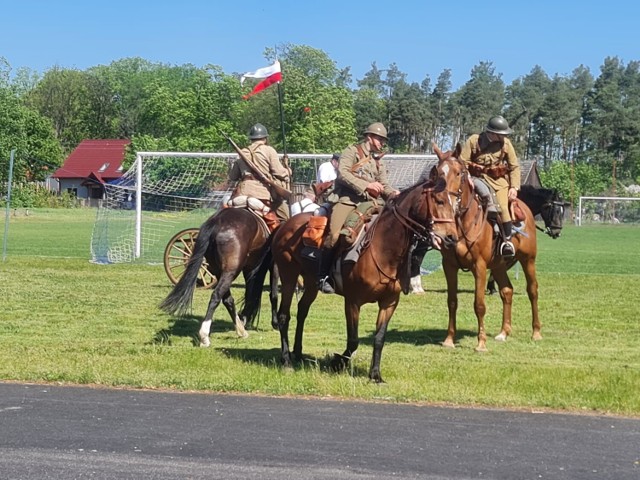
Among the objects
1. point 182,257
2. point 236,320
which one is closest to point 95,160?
point 182,257

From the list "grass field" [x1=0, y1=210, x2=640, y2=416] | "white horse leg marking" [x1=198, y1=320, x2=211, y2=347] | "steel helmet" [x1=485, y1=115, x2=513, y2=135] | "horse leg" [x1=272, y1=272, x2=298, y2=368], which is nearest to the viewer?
"grass field" [x1=0, y1=210, x2=640, y2=416]

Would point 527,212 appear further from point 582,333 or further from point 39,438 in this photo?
point 39,438

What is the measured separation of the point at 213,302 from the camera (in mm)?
12836

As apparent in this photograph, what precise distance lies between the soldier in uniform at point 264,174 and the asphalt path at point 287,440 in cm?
507

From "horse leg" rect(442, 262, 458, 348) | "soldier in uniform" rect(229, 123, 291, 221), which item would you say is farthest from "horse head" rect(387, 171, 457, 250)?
"soldier in uniform" rect(229, 123, 291, 221)

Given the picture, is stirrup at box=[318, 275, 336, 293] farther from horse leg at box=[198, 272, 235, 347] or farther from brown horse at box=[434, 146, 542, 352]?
horse leg at box=[198, 272, 235, 347]

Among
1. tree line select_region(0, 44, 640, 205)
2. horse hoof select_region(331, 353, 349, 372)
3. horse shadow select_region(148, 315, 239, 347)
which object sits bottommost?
horse shadow select_region(148, 315, 239, 347)

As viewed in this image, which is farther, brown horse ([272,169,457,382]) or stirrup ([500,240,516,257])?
stirrup ([500,240,516,257])

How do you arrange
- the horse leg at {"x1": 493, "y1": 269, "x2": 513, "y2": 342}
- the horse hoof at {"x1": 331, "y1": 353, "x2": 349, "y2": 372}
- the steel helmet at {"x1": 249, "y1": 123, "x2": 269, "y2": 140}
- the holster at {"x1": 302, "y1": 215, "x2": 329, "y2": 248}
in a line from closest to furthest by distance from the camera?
1. the holster at {"x1": 302, "y1": 215, "x2": 329, "y2": 248}
2. the horse hoof at {"x1": 331, "y1": 353, "x2": 349, "y2": 372}
3. the horse leg at {"x1": 493, "y1": 269, "x2": 513, "y2": 342}
4. the steel helmet at {"x1": 249, "y1": 123, "x2": 269, "y2": 140}

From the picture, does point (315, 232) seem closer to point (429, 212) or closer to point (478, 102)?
point (429, 212)

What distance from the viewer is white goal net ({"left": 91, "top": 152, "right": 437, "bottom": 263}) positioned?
25938 mm

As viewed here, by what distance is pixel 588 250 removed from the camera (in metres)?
38.6

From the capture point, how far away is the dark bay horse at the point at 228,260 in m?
12.9

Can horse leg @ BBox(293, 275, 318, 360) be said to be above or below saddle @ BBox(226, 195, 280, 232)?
below
